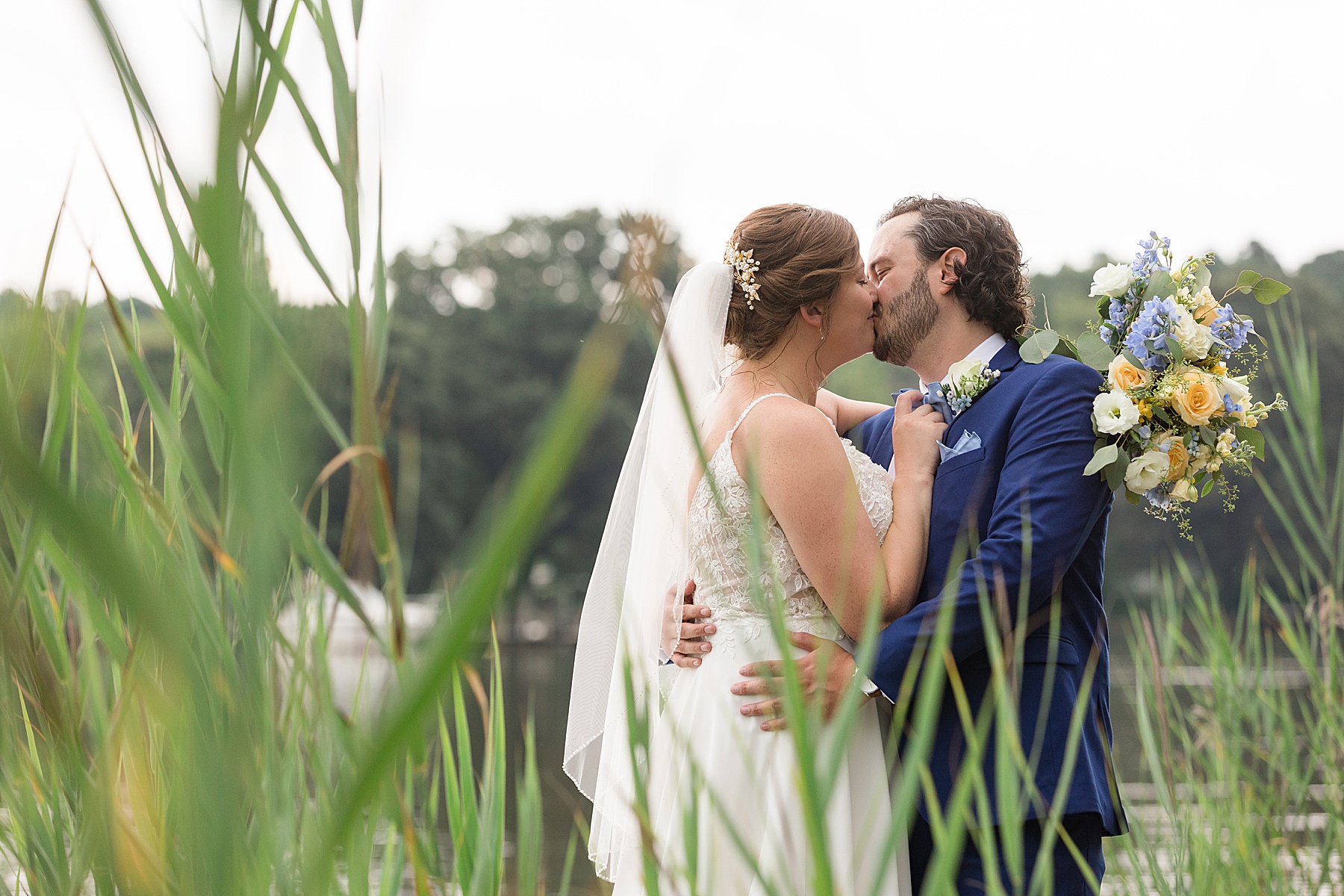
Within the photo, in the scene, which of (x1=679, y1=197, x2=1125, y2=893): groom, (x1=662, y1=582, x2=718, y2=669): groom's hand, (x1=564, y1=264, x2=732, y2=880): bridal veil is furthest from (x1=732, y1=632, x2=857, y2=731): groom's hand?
(x1=564, y1=264, x2=732, y2=880): bridal veil

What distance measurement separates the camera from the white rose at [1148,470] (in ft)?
9.55

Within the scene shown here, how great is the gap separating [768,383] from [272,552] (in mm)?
2617

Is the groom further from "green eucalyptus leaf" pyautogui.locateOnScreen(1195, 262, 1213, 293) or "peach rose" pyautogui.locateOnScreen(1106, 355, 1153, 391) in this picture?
"green eucalyptus leaf" pyautogui.locateOnScreen(1195, 262, 1213, 293)

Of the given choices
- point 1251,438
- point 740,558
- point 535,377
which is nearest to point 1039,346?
point 1251,438

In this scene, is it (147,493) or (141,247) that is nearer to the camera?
(141,247)

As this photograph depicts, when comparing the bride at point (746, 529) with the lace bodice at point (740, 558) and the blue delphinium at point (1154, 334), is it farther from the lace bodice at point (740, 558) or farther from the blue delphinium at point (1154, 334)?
the blue delphinium at point (1154, 334)

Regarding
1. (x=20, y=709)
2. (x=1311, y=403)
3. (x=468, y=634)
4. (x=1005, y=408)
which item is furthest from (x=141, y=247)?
(x=1311, y=403)

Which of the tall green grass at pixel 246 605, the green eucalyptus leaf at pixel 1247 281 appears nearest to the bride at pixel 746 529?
the green eucalyptus leaf at pixel 1247 281

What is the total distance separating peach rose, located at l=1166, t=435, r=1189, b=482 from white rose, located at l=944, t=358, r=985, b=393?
0.57 meters

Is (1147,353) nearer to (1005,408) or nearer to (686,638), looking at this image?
(1005,408)

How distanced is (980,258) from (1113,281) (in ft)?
1.33

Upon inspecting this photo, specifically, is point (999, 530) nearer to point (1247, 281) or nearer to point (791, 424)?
point (791, 424)

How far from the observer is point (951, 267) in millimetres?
3449

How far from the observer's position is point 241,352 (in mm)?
697
